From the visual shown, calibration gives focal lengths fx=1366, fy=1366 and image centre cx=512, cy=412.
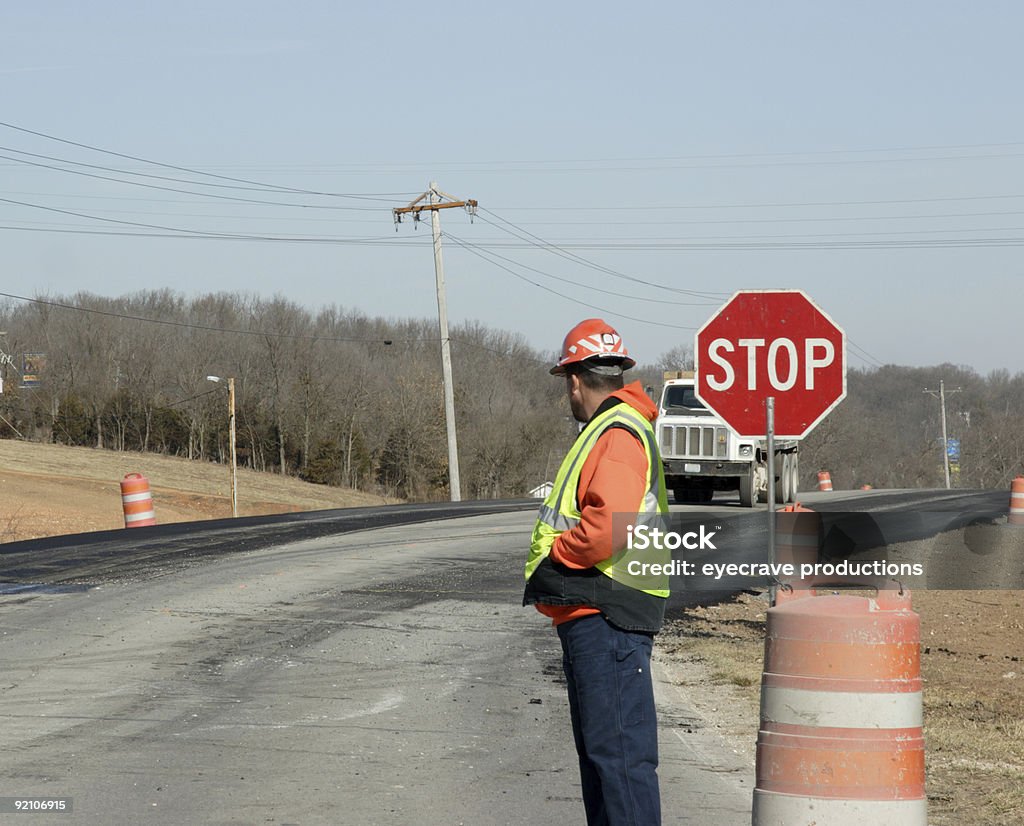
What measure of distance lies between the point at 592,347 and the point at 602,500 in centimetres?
62

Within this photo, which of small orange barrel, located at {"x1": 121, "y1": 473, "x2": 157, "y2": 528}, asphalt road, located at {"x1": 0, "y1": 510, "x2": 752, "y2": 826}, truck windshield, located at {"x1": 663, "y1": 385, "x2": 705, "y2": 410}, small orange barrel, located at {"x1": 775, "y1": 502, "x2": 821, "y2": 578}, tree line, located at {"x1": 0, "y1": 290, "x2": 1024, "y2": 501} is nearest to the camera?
asphalt road, located at {"x1": 0, "y1": 510, "x2": 752, "y2": 826}

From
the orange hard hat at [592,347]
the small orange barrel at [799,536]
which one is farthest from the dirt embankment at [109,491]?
the orange hard hat at [592,347]

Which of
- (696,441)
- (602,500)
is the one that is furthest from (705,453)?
(602,500)

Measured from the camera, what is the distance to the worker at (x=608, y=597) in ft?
15.9

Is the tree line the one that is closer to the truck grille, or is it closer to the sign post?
the truck grille

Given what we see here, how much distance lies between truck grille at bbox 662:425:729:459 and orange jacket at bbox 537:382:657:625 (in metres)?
23.8

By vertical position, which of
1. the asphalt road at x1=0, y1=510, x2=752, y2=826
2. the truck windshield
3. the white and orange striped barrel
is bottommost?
the asphalt road at x1=0, y1=510, x2=752, y2=826

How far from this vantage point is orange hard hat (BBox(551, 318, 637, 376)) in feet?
16.7

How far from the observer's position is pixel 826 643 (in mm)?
5012

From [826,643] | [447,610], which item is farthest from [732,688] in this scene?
[826,643]

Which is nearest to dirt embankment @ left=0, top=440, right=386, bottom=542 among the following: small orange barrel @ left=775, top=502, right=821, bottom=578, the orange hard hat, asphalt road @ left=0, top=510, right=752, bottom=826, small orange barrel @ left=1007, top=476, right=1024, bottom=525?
asphalt road @ left=0, top=510, right=752, bottom=826

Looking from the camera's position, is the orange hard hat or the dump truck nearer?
the orange hard hat

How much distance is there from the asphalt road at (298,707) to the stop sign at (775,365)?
2.39 m

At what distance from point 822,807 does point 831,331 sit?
6.59 m
